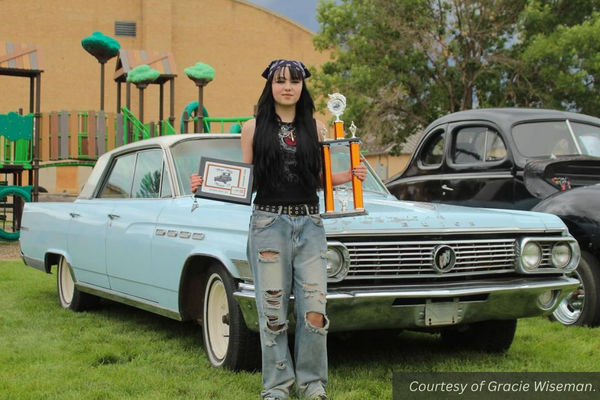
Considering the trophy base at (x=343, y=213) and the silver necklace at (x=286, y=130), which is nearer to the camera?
the silver necklace at (x=286, y=130)

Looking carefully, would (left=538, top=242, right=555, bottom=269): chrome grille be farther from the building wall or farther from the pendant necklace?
the building wall

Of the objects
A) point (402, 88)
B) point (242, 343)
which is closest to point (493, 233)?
point (242, 343)

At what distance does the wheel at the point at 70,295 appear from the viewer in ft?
22.7

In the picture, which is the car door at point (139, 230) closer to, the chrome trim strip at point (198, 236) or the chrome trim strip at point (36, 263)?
the chrome trim strip at point (198, 236)

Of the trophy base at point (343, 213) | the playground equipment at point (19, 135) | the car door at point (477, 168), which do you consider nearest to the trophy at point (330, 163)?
the trophy base at point (343, 213)

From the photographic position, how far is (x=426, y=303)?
170 inches

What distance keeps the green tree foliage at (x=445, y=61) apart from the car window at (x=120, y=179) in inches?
772

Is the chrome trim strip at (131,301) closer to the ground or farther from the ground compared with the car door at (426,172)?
closer to the ground

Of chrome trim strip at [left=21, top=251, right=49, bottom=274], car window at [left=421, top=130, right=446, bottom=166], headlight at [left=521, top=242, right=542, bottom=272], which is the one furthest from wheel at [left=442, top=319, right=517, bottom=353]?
chrome trim strip at [left=21, top=251, right=49, bottom=274]

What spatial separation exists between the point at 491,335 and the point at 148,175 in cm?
271

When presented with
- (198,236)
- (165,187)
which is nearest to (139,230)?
(165,187)

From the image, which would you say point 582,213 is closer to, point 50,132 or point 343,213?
point 343,213

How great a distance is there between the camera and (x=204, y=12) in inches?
1544

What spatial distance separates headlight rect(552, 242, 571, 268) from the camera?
4.83 meters
